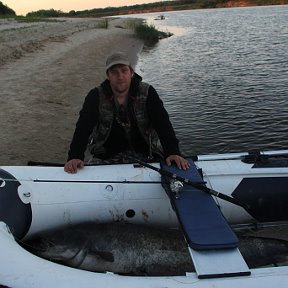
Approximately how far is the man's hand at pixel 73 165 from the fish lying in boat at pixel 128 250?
0.69m

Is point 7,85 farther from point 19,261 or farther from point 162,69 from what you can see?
point 19,261

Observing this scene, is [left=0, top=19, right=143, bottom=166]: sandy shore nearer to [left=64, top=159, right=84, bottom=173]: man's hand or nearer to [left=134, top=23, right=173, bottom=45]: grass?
[left=64, top=159, right=84, bottom=173]: man's hand

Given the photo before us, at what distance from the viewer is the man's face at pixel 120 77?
4855 millimetres

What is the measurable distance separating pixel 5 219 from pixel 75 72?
12.3 m

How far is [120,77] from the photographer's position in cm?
489

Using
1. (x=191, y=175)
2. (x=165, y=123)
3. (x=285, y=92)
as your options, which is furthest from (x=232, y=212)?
(x=285, y=92)

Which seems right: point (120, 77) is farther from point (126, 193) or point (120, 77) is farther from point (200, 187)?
point (200, 187)

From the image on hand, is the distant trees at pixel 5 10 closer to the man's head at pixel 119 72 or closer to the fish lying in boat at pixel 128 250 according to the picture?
the man's head at pixel 119 72

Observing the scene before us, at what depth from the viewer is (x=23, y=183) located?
4430 millimetres

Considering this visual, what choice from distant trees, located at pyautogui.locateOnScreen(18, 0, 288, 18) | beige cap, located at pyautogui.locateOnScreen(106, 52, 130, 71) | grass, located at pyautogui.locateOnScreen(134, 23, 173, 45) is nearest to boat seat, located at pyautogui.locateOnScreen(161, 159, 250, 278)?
beige cap, located at pyautogui.locateOnScreen(106, 52, 130, 71)

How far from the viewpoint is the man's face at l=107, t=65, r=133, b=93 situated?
15.9ft

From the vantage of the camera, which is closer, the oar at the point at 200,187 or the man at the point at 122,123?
the oar at the point at 200,187

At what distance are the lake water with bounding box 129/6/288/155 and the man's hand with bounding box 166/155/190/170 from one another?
394cm

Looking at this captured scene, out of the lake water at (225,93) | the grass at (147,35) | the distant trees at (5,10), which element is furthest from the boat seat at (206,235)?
the distant trees at (5,10)
